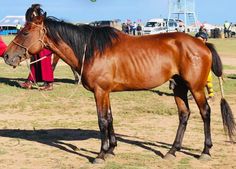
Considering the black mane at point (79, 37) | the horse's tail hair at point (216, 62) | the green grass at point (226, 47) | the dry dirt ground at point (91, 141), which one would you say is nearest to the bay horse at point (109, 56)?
the black mane at point (79, 37)

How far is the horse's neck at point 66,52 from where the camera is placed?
7359mm

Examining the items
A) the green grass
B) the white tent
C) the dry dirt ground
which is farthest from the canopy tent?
the dry dirt ground

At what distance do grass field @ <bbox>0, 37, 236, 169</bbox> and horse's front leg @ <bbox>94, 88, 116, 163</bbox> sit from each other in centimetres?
17

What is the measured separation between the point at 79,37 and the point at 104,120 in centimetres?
127

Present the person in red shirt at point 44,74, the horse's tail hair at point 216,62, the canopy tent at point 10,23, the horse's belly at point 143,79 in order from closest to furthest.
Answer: the horse's belly at point 143,79
the horse's tail hair at point 216,62
the person in red shirt at point 44,74
the canopy tent at point 10,23

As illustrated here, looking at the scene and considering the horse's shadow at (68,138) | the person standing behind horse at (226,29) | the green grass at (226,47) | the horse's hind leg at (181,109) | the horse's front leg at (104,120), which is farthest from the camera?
the person standing behind horse at (226,29)

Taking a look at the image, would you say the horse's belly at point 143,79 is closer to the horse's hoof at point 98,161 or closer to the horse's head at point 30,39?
the horse's hoof at point 98,161

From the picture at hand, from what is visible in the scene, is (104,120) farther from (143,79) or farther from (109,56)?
(109,56)

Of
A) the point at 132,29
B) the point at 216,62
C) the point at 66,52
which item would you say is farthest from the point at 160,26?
the point at 66,52

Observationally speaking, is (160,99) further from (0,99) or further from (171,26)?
(171,26)

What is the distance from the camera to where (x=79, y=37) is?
731cm

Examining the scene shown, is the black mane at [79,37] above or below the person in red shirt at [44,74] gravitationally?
above

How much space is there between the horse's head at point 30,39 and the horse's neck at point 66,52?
0.18 m

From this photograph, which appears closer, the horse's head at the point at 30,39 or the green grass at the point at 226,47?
the horse's head at the point at 30,39
